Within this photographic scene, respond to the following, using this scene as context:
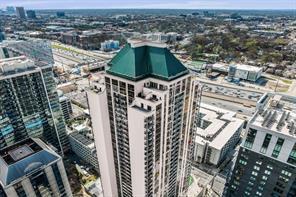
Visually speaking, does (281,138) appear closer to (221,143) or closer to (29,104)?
(221,143)

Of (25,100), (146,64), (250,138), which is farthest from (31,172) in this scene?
(250,138)

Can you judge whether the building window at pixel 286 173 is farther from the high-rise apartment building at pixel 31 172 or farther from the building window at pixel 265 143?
the high-rise apartment building at pixel 31 172

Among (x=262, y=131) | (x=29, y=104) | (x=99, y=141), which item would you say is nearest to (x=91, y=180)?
(x=29, y=104)

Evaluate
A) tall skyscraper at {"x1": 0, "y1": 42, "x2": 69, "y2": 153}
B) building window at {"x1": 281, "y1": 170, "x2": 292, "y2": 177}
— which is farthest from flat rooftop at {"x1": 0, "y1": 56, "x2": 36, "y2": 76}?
building window at {"x1": 281, "y1": 170, "x2": 292, "y2": 177}

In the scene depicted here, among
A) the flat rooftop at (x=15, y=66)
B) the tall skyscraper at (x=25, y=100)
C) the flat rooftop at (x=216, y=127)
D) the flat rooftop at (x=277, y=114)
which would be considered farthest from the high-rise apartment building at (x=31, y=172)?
the flat rooftop at (x=216, y=127)

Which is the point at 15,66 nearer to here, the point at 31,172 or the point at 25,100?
the point at 25,100

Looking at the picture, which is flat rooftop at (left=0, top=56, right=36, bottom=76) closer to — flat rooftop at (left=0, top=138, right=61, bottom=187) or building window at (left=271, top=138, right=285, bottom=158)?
flat rooftop at (left=0, top=138, right=61, bottom=187)
